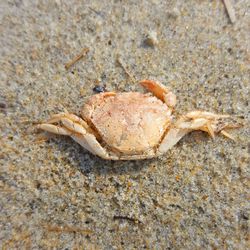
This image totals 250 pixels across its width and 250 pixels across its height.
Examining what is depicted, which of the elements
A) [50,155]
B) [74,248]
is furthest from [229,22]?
[74,248]

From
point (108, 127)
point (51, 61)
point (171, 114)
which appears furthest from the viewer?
point (51, 61)

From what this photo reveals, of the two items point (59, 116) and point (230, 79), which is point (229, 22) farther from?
point (59, 116)

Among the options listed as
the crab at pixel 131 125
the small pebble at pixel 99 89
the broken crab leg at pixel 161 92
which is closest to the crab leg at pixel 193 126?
the crab at pixel 131 125

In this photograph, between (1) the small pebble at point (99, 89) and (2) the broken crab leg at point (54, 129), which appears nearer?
(2) the broken crab leg at point (54, 129)

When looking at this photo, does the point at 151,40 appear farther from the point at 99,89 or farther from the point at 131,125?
the point at 131,125

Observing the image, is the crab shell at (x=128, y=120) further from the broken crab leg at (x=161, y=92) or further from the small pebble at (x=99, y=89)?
the small pebble at (x=99, y=89)

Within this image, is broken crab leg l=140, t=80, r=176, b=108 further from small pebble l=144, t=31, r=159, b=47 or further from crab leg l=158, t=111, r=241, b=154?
small pebble l=144, t=31, r=159, b=47

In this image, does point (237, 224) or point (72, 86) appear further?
point (72, 86)

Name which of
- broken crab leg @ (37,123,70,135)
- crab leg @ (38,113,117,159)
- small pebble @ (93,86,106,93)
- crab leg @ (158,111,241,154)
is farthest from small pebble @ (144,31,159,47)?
broken crab leg @ (37,123,70,135)

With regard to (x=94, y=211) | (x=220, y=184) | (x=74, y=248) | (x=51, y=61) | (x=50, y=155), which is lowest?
(x=74, y=248)
